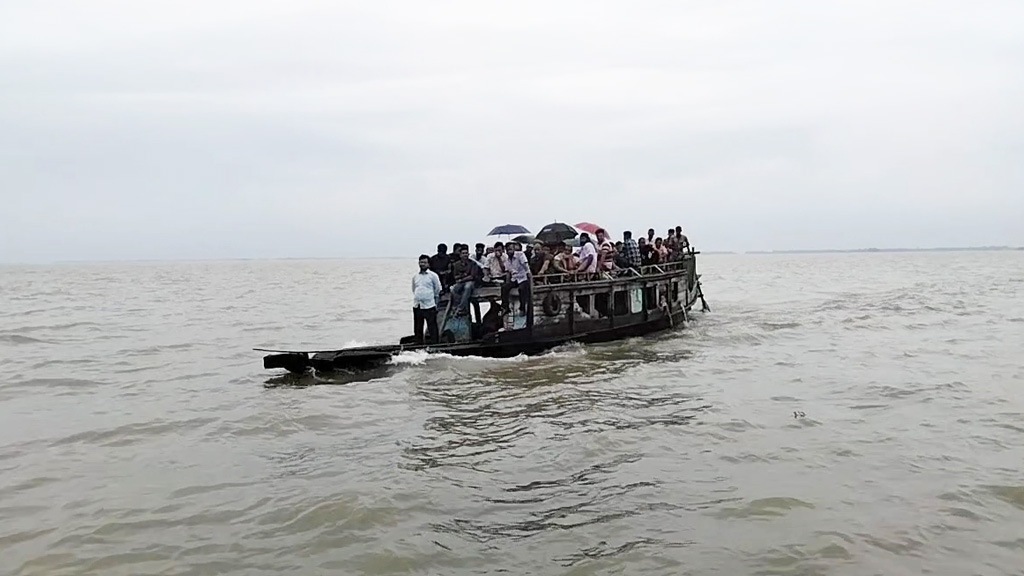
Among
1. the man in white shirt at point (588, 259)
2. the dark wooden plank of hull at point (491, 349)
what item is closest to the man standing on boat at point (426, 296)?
the dark wooden plank of hull at point (491, 349)

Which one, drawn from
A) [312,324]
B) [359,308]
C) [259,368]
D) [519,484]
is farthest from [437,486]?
[359,308]

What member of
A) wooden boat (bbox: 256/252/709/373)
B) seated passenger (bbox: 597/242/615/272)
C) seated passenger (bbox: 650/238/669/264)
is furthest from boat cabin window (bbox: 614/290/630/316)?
seated passenger (bbox: 650/238/669/264)

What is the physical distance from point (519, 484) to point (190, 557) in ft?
10.2

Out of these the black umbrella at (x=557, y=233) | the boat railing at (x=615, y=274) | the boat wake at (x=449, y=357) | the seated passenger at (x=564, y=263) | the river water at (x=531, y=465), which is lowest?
the river water at (x=531, y=465)

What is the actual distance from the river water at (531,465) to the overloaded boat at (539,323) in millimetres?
453

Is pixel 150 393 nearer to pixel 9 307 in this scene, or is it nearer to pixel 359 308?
pixel 359 308

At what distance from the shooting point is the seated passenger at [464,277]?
16.2 meters

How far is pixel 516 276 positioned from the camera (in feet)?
53.4

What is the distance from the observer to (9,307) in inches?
1515

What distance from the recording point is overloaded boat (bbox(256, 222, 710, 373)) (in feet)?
49.1

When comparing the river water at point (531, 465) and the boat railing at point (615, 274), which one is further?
the boat railing at point (615, 274)

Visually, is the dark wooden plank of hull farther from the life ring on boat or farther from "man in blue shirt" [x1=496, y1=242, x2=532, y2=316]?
"man in blue shirt" [x1=496, y1=242, x2=532, y2=316]

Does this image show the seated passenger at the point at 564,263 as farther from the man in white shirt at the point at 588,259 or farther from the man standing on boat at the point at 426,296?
the man standing on boat at the point at 426,296

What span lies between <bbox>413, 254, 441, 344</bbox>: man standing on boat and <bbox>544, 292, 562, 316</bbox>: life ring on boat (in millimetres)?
2473
